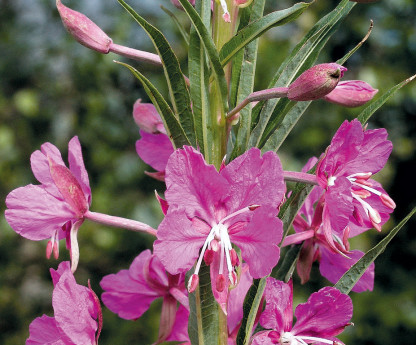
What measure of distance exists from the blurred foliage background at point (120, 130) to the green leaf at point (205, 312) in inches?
84.5

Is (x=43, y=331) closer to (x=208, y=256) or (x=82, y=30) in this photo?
(x=208, y=256)

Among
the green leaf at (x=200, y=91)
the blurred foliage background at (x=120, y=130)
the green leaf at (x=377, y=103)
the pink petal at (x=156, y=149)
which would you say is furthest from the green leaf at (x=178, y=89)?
the blurred foliage background at (x=120, y=130)

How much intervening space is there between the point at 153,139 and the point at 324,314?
1.75ft

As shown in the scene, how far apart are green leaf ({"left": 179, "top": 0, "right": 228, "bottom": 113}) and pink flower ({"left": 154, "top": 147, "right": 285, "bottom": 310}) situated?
17 cm

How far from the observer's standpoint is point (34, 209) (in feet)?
4.12

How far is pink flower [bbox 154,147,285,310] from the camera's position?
1.07 meters

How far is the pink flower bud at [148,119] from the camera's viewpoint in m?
1.42

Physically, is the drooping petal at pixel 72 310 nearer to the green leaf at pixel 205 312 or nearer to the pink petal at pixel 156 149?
the green leaf at pixel 205 312

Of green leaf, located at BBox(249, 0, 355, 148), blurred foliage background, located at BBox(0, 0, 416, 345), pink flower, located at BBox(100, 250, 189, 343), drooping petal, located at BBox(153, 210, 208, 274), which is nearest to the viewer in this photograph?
drooping petal, located at BBox(153, 210, 208, 274)

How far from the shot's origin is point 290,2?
3.84m

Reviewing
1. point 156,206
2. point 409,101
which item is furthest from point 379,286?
point 156,206

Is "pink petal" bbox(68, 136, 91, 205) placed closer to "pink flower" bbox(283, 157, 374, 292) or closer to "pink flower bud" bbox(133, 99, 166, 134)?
"pink flower bud" bbox(133, 99, 166, 134)

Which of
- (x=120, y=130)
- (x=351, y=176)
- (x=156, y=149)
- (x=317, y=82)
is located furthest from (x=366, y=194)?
(x=120, y=130)

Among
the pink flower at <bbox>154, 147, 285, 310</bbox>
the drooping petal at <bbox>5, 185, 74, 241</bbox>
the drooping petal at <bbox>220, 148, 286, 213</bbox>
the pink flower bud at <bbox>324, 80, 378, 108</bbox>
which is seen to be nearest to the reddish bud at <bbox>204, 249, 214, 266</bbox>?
the pink flower at <bbox>154, 147, 285, 310</bbox>
